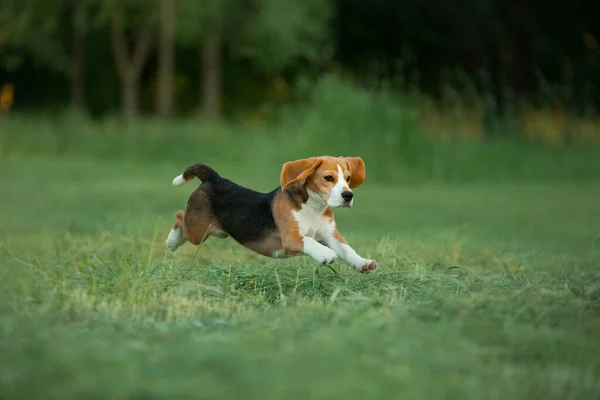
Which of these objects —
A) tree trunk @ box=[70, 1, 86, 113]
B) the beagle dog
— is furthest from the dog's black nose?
tree trunk @ box=[70, 1, 86, 113]

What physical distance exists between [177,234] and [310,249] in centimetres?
139

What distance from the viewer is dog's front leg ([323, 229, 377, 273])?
5665 mm

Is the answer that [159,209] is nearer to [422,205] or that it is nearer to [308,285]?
[422,205]

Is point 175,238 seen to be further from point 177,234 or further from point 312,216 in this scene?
point 312,216

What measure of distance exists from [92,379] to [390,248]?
3.82 m

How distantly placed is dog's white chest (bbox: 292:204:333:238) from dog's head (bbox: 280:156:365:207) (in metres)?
0.11

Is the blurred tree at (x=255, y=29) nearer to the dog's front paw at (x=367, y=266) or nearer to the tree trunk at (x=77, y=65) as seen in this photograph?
the tree trunk at (x=77, y=65)

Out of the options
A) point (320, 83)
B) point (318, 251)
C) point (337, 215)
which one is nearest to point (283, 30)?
point (320, 83)

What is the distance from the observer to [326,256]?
558cm

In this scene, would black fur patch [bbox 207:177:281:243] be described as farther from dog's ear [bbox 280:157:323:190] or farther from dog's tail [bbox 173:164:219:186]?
dog's ear [bbox 280:157:323:190]

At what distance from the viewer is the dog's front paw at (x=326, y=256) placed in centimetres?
557

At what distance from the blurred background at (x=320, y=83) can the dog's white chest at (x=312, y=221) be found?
8.58 metres

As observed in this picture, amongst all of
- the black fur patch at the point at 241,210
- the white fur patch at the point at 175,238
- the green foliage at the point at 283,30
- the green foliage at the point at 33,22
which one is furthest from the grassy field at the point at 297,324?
the green foliage at the point at 33,22

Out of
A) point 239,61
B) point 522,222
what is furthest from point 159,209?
point 239,61
